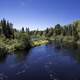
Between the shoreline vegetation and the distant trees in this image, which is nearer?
the shoreline vegetation

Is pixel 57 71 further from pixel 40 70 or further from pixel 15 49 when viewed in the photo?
pixel 15 49

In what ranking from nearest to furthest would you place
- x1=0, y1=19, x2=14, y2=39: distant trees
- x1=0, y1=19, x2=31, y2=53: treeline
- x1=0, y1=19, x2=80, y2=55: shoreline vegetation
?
x1=0, y1=19, x2=31, y2=53: treeline
x1=0, y1=19, x2=80, y2=55: shoreline vegetation
x1=0, y1=19, x2=14, y2=39: distant trees

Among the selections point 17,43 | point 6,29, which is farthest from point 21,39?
point 6,29

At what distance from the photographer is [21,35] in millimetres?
68812

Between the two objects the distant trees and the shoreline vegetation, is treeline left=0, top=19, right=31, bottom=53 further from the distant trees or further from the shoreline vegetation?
the distant trees

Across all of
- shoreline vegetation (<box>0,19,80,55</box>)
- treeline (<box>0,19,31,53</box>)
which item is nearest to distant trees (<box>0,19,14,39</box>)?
shoreline vegetation (<box>0,19,80,55</box>)

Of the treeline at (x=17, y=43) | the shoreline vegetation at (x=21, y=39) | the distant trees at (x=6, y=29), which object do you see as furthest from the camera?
the distant trees at (x=6, y=29)

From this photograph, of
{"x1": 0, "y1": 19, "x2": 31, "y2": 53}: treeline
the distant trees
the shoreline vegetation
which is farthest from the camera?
the distant trees

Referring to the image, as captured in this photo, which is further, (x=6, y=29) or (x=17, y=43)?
(x=6, y=29)

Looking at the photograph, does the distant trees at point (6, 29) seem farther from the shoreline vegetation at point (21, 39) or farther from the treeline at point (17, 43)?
the treeline at point (17, 43)

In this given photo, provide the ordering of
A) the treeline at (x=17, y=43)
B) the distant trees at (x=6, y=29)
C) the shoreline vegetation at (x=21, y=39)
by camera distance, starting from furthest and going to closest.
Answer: the distant trees at (x=6, y=29) < the shoreline vegetation at (x=21, y=39) < the treeline at (x=17, y=43)

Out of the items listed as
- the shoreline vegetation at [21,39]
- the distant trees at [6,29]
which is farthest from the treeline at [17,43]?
the distant trees at [6,29]

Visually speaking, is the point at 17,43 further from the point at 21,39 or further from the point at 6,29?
the point at 6,29

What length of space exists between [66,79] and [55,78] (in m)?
2.08
